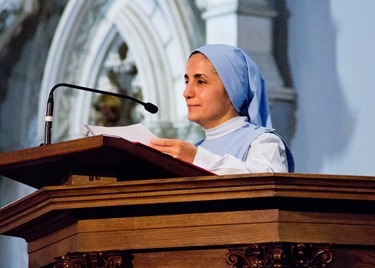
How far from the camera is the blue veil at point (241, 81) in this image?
4277mm

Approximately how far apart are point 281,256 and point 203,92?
142 centimetres

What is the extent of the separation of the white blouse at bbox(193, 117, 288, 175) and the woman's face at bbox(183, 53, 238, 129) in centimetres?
32

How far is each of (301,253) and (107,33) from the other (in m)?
7.94

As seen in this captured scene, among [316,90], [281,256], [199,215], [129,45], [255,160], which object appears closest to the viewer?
[281,256]

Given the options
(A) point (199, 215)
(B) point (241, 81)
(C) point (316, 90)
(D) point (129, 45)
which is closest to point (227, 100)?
(B) point (241, 81)

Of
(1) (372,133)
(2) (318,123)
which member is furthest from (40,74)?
(1) (372,133)

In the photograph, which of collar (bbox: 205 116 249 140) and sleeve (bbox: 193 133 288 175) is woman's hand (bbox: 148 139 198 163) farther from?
collar (bbox: 205 116 249 140)

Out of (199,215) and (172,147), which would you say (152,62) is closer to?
(172,147)

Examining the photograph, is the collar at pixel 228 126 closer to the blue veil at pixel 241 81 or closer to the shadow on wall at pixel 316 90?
the blue veil at pixel 241 81

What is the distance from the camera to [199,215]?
3090 mm

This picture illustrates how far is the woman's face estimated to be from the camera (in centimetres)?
427

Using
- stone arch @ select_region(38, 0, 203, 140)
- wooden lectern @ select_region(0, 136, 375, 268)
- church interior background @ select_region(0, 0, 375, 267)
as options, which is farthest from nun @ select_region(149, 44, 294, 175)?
stone arch @ select_region(38, 0, 203, 140)

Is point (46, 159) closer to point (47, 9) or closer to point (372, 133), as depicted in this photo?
point (372, 133)

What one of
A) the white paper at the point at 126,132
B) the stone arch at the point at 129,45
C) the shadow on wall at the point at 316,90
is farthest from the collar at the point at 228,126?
the stone arch at the point at 129,45
